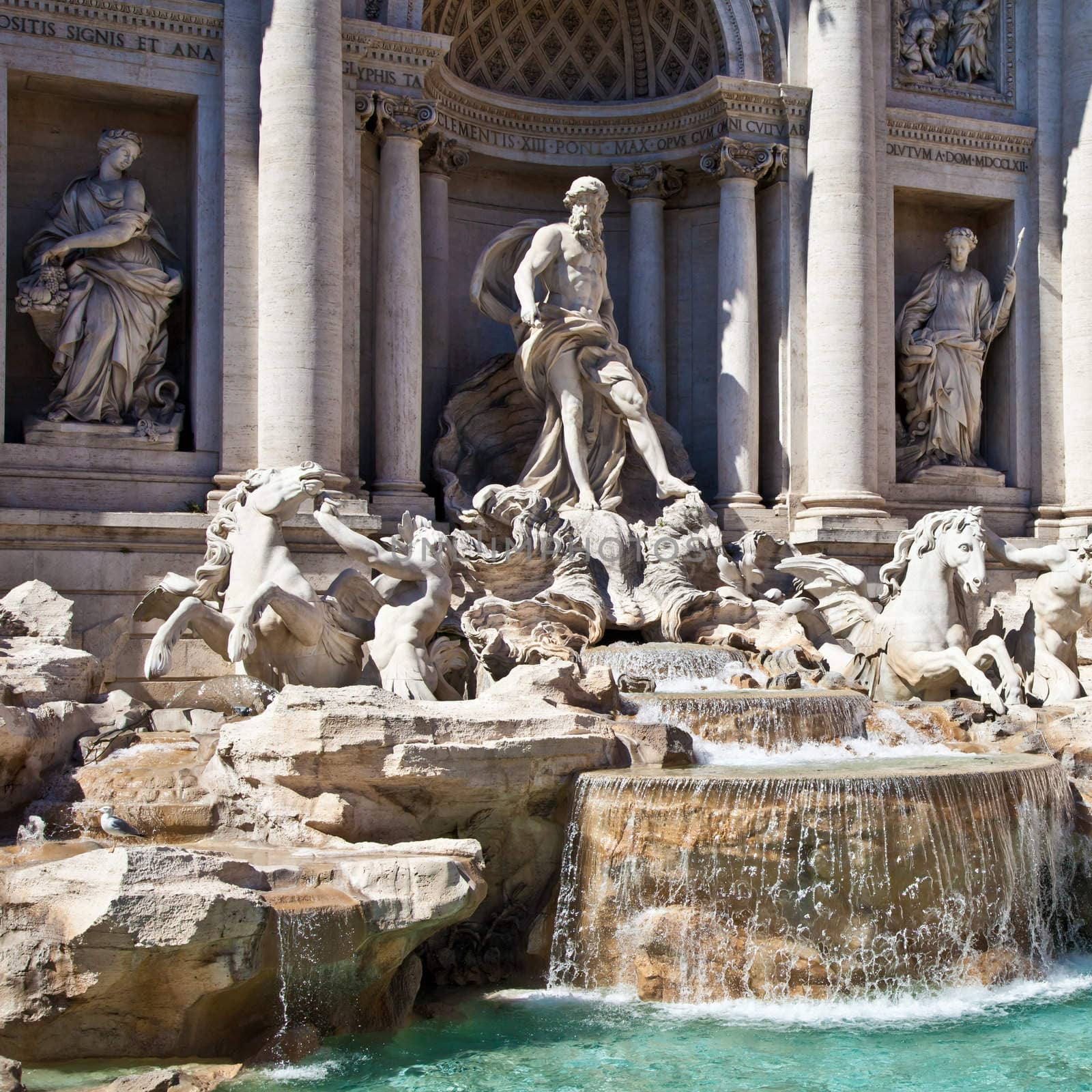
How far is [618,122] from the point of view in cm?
1658

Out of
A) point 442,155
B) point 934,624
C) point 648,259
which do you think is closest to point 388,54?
point 442,155

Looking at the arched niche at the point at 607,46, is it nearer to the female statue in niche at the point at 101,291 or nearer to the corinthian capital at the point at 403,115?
the corinthian capital at the point at 403,115

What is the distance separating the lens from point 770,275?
16234 millimetres

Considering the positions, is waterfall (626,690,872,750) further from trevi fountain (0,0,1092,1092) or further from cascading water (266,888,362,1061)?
cascading water (266,888,362,1061)

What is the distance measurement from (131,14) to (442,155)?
332cm

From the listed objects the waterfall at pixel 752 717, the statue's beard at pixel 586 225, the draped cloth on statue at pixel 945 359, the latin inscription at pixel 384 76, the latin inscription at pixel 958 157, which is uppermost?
the latin inscription at pixel 384 76

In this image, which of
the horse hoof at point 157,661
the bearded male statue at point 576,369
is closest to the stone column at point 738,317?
the bearded male statue at point 576,369

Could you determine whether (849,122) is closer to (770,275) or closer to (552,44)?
(770,275)

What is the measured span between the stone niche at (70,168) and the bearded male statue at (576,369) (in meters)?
2.87

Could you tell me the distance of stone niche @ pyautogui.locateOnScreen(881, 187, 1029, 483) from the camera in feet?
56.2

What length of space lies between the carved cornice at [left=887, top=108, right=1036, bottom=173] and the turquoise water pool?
10225 mm

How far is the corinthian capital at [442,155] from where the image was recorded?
15.4 metres

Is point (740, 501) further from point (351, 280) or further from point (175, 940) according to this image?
point (175, 940)

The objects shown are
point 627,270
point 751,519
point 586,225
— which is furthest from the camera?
point 627,270
